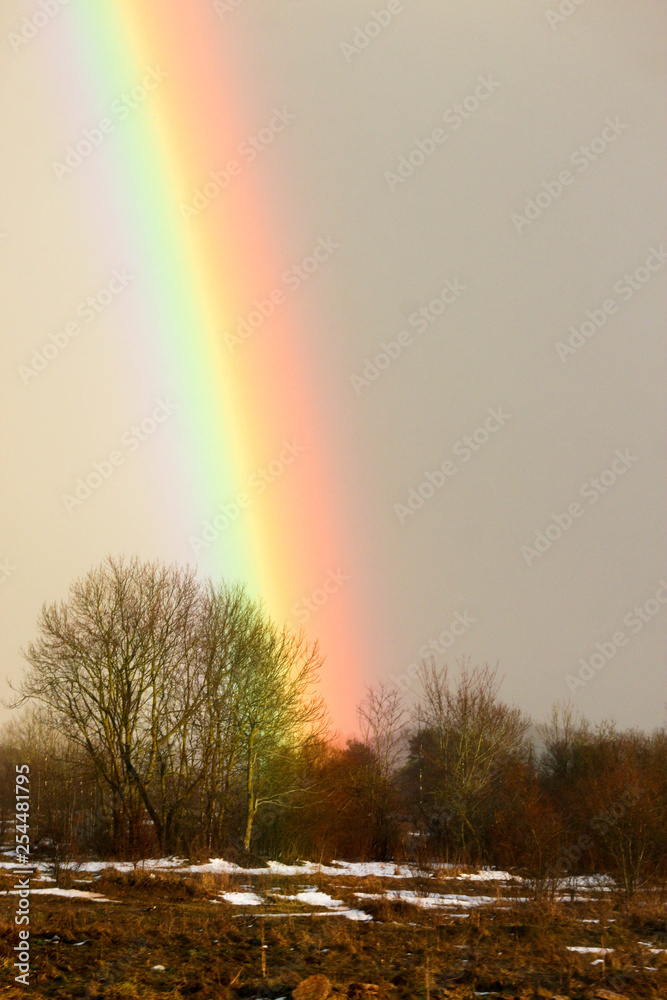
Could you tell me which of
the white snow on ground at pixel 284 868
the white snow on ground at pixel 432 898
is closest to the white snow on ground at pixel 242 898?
the white snow on ground at pixel 432 898

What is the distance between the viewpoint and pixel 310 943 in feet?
36.9

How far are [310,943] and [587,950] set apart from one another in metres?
3.87

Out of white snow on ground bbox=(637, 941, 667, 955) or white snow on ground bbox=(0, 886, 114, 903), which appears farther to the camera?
white snow on ground bbox=(0, 886, 114, 903)

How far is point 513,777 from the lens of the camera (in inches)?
1407

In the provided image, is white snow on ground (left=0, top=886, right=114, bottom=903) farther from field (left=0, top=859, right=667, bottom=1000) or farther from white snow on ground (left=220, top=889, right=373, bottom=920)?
white snow on ground (left=220, top=889, right=373, bottom=920)

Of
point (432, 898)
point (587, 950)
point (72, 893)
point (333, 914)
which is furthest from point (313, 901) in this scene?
point (587, 950)

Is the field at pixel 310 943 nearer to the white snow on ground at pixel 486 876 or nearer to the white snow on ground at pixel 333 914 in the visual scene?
the white snow on ground at pixel 333 914

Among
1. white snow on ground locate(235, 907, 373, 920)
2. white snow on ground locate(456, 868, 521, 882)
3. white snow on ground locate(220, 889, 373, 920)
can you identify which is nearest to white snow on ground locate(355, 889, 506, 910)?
white snow on ground locate(220, 889, 373, 920)

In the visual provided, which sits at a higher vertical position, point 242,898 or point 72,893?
point 72,893

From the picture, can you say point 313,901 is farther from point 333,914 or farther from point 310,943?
point 310,943

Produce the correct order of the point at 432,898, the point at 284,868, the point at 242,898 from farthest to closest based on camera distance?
1. the point at 284,868
2. the point at 432,898
3. the point at 242,898

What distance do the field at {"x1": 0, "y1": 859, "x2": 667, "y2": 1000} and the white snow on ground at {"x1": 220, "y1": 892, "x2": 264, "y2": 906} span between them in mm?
39

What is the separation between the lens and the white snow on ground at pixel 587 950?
36.9 feet

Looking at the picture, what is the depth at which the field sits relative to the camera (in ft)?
29.1
